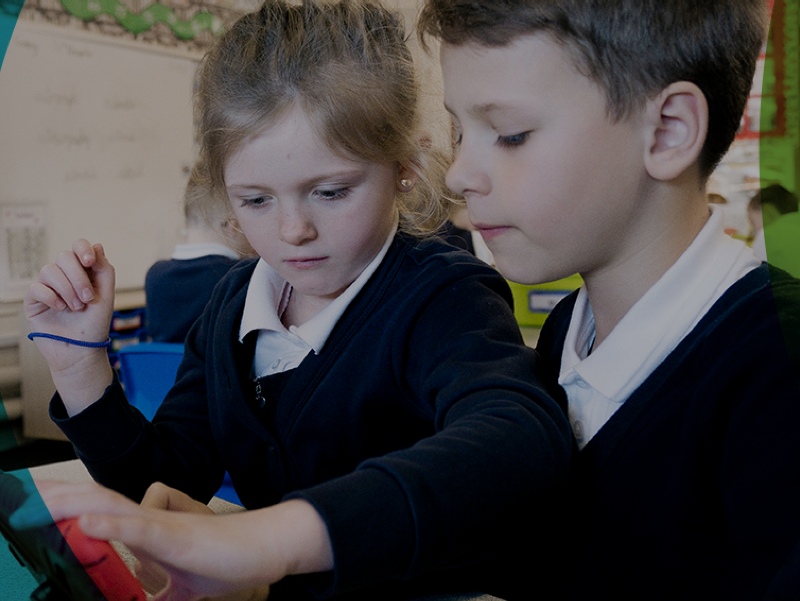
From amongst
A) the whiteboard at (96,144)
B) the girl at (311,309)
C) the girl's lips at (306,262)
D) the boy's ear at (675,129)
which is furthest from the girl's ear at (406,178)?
the whiteboard at (96,144)

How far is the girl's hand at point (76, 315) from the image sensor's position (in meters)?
0.66

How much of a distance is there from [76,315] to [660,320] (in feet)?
1.68

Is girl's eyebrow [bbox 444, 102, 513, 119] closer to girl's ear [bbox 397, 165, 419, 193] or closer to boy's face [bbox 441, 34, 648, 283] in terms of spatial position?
boy's face [bbox 441, 34, 648, 283]

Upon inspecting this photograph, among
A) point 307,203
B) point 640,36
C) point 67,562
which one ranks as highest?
point 640,36

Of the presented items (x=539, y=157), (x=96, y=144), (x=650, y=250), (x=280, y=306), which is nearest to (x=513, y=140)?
(x=539, y=157)

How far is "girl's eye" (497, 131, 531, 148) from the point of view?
46 cm

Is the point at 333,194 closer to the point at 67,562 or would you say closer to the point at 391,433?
the point at 391,433

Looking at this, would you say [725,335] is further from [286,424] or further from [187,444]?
[187,444]

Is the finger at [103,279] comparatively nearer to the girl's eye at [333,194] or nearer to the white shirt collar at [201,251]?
the girl's eye at [333,194]

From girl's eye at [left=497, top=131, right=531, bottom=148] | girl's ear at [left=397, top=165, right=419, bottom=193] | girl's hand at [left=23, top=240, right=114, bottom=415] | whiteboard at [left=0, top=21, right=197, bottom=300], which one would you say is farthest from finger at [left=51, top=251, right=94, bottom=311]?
whiteboard at [left=0, top=21, right=197, bottom=300]

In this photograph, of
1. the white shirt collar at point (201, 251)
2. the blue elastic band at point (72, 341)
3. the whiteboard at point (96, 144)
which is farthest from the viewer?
the whiteboard at point (96, 144)

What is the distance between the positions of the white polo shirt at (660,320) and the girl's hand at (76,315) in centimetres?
43

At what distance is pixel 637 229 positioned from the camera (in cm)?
51

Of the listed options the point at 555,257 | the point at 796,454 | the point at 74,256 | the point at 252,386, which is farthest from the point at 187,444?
the point at 796,454
